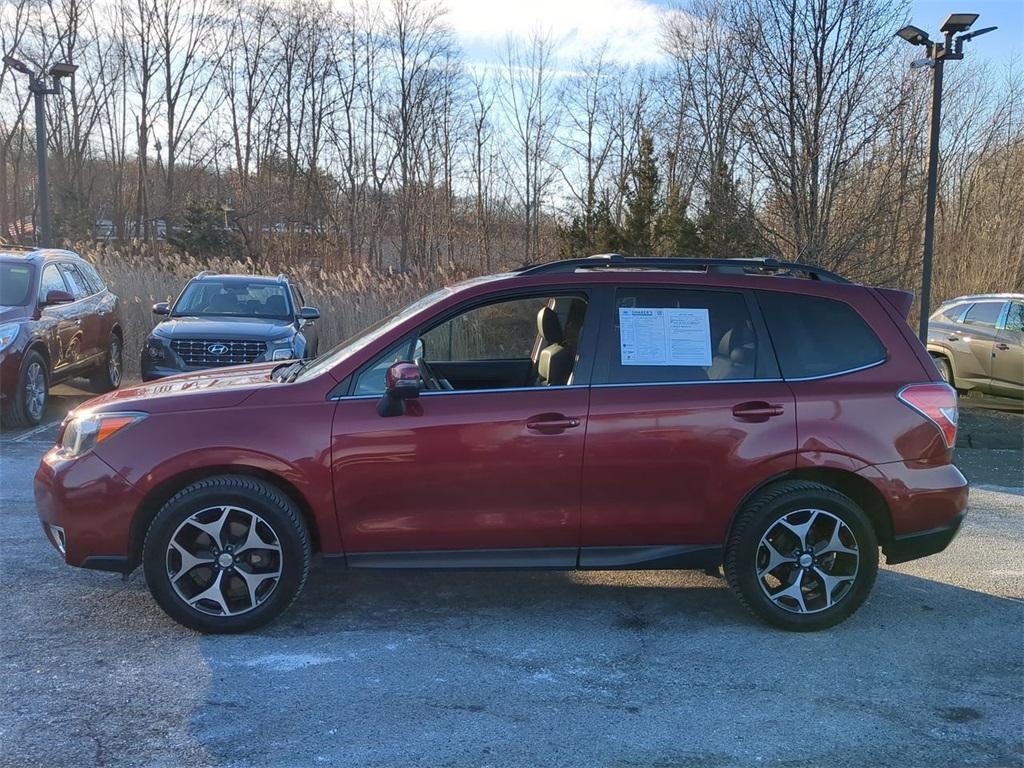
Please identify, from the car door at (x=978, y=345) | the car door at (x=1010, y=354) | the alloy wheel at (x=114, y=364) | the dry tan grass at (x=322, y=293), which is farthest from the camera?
the dry tan grass at (x=322, y=293)

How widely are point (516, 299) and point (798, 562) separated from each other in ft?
6.41

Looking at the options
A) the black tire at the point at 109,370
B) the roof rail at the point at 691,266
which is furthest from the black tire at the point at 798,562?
the black tire at the point at 109,370

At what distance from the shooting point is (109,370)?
36.7 feet

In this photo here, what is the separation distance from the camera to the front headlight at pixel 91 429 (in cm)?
403

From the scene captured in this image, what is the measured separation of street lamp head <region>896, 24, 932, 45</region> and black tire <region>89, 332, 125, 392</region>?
10.5 metres

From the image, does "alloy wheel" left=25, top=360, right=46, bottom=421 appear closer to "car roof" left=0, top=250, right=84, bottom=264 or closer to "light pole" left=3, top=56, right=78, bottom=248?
"car roof" left=0, top=250, right=84, bottom=264

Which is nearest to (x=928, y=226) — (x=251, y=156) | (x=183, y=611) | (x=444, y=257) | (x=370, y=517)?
(x=370, y=517)

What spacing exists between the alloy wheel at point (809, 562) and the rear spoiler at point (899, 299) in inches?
46.2

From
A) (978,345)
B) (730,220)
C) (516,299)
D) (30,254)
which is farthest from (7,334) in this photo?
(978,345)

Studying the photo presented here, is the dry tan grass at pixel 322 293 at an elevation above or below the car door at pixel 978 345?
above

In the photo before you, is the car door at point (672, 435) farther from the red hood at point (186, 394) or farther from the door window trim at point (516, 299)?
the red hood at point (186, 394)

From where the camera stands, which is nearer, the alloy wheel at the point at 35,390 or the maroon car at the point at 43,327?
the maroon car at the point at 43,327

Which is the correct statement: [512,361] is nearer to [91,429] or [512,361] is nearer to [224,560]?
[224,560]

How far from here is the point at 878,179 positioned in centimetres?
1334
